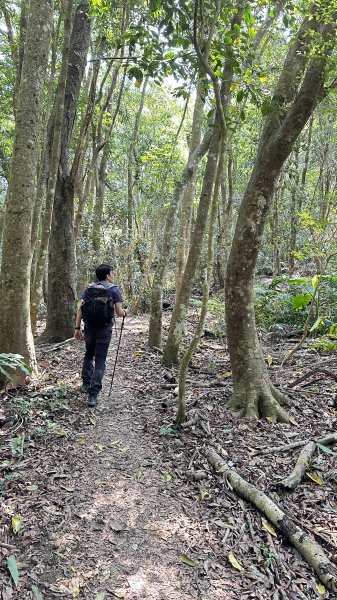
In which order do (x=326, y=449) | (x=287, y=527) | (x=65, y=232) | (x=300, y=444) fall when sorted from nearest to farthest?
(x=287, y=527)
(x=326, y=449)
(x=300, y=444)
(x=65, y=232)

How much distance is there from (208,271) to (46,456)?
8.13 ft

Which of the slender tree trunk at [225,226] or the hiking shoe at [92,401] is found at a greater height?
the slender tree trunk at [225,226]

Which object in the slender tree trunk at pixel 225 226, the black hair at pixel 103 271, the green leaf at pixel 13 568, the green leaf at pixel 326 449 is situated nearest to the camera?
the green leaf at pixel 13 568

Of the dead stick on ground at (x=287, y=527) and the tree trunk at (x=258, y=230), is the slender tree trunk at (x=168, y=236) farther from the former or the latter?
the dead stick on ground at (x=287, y=527)

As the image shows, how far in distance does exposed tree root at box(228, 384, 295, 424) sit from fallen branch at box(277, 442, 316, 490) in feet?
2.49

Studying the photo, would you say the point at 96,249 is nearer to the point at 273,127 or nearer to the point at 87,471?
the point at 273,127

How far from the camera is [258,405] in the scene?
5422 mm

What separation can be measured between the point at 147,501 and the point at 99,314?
8.32 ft

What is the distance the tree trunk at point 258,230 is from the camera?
16.8 feet

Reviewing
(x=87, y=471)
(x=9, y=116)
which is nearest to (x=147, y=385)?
(x=87, y=471)

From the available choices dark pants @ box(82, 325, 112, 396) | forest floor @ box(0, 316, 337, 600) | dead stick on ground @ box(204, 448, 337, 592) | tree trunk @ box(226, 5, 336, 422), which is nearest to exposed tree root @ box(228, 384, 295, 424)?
tree trunk @ box(226, 5, 336, 422)

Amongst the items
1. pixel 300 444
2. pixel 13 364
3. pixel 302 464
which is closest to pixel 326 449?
pixel 300 444

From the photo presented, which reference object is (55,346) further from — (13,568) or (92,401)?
(13,568)

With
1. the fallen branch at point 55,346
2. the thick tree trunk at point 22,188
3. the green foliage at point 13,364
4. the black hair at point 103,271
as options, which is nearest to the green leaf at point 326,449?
the green foliage at point 13,364
